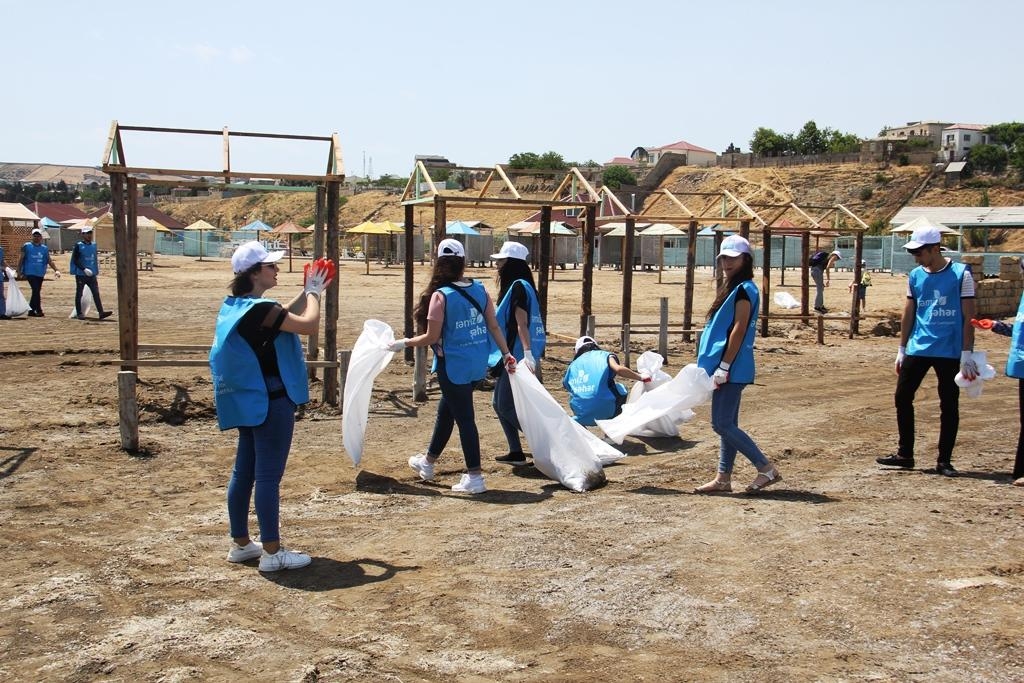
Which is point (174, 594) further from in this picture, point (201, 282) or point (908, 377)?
point (201, 282)

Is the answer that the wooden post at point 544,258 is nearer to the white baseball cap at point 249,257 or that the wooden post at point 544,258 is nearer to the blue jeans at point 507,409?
the blue jeans at point 507,409

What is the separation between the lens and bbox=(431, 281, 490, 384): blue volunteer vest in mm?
6137

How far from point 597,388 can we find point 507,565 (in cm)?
324

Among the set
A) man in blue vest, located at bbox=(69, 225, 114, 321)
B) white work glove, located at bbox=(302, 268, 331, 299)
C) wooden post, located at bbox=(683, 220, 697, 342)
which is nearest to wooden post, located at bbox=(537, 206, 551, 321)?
wooden post, located at bbox=(683, 220, 697, 342)

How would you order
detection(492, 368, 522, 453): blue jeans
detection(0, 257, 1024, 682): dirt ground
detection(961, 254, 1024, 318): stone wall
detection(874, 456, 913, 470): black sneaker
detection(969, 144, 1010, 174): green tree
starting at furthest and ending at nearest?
detection(969, 144, 1010, 174): green tree < detection(961, 254, 1024, 318): stone wall < detection(492, 368, 522, 453): blue jeans < detection(874, 456, 913, 470): black sneaker < detection(0, 257, 1024, 682): dirt ground

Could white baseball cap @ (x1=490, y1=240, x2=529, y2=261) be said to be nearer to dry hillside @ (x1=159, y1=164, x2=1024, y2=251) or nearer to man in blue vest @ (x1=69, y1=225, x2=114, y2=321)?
man in blue vest @ (x1=69, y1=225, x2=114, y2=321)

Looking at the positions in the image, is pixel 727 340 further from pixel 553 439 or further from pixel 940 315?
pixel 940 315

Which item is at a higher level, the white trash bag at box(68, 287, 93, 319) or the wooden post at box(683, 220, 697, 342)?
the wooden post at box(683, 220, 697, 342)

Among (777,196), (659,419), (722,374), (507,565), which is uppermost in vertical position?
(777,196)

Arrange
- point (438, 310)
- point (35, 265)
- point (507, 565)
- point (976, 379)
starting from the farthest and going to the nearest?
point (35, 265), point (976, 379), point (438, 310), point (507, 565)

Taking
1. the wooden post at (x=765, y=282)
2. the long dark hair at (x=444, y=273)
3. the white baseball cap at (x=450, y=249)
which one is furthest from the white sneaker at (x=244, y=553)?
the wooden post at (x=765, y=282)

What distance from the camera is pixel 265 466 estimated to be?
4645 mm

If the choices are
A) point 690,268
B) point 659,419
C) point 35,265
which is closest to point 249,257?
point 659,419

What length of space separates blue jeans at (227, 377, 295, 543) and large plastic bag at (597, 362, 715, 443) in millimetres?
2639
